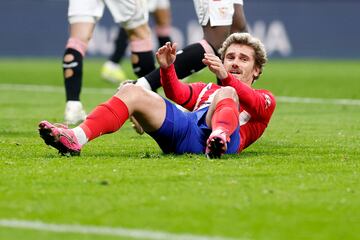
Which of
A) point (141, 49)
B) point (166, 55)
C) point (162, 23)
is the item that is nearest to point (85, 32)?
point (141, 49)

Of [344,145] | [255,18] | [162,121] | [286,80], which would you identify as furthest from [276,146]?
[255,18]

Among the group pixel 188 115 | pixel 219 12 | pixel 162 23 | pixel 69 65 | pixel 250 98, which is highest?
pixel 219 12

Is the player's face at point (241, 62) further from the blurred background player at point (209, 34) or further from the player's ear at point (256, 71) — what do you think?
the blurred background player at point (209, 34)

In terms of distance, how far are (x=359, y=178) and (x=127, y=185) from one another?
1115 millimetres

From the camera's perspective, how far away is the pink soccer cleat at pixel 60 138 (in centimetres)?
554

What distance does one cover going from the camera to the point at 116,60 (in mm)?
14516

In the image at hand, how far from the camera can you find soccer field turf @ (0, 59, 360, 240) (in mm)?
3773

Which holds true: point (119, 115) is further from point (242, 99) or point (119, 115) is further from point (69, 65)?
point (69, 65)

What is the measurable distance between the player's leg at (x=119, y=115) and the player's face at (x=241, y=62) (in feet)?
2.25

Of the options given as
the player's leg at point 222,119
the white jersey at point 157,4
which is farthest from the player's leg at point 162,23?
the player's leg at point 222,119

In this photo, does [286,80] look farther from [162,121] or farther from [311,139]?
[162,121]

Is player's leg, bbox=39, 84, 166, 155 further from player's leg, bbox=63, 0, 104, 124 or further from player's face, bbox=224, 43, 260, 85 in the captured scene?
player's leg, bbox=63, 0, 104, 124

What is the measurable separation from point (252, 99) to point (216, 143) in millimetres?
472

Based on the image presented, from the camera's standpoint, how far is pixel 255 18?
2139 cm
